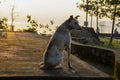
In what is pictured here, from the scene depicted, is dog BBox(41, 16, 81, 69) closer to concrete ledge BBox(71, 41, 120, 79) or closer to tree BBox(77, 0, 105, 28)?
concrete ledge BBox(71, 41, 120, 79)

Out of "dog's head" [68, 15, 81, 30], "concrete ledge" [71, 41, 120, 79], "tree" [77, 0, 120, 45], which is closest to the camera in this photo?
"dog's head" [68, 15, 81, 30]

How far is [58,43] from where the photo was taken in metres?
8.91

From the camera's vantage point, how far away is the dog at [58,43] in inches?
348

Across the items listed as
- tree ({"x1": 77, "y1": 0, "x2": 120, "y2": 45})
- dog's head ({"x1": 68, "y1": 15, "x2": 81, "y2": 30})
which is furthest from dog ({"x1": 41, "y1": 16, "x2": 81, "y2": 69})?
tree ({"x1": 77, "y1": 0, "x2": 120, "y2": 45})

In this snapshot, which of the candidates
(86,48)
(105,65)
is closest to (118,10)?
(86,48)

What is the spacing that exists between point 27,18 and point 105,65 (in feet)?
52.7

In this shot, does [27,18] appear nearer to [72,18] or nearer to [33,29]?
[33,29]

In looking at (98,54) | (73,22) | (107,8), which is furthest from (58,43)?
(107,8)

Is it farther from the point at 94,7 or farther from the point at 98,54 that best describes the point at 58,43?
the point at 94,7

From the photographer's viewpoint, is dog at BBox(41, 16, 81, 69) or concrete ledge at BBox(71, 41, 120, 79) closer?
dog at BBox(41, 16, 81, 69)

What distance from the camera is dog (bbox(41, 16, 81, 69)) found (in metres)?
8.85

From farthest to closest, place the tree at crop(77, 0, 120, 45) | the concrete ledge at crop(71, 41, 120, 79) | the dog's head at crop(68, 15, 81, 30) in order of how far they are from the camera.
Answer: the tree at crop(77, 0, 120, 45) < the concrete ledge at crop(71, 41, 120, 79) < the dog's head at crop(68, 15, 81, 30)

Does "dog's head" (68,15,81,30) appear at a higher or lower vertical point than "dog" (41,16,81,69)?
higher

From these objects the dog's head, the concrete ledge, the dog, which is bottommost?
the concrete ledge
